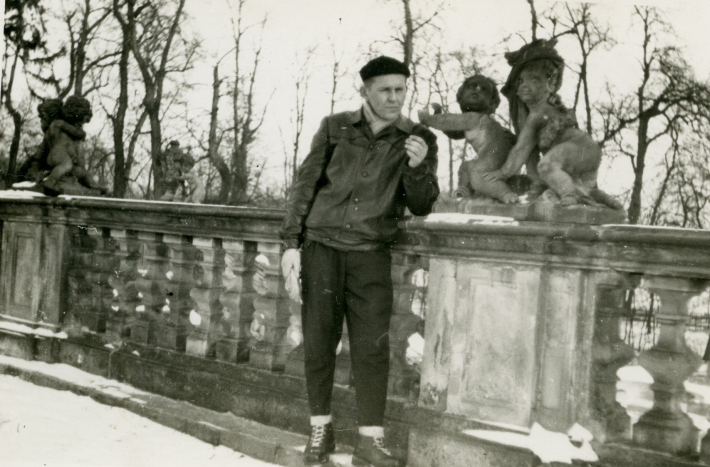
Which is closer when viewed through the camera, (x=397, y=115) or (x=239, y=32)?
(x=397, y=115)

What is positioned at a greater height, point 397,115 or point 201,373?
point 397,115

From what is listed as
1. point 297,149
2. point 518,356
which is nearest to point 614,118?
point 297,149

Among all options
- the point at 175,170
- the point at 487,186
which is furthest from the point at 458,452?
the point at 175,170

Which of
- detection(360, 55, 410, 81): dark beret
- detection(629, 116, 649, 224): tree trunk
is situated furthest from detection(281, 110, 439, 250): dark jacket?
detection(629, 116, 649, 224): tree trunk

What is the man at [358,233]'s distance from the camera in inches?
133

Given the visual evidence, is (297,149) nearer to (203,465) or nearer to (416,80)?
(416,80)

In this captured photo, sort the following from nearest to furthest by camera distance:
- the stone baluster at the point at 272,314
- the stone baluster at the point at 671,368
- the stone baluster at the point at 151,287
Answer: the stone baluster at the point at 671,368 → the stone baluster at the point at 272,314 → the stone baluster at the point at 151,287

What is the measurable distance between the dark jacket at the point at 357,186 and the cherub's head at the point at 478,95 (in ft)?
1.07

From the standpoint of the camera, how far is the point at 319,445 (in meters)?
3.50

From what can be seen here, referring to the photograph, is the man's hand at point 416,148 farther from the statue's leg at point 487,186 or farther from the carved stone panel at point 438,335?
the carved stone panel at point 438,335

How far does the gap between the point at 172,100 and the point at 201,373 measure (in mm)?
10929

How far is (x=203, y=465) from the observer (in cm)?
384

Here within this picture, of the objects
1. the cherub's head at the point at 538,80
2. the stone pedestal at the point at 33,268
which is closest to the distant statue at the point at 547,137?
the cherub's head at the point at 538,80

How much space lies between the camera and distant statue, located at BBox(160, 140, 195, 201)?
11.3 metres
